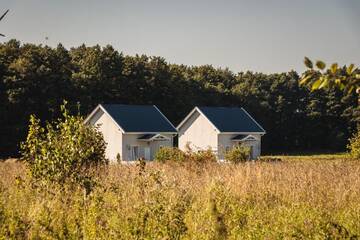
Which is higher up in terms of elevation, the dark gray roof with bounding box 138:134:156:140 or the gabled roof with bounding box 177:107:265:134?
the gabled roof with bounding box 177:107:265:134

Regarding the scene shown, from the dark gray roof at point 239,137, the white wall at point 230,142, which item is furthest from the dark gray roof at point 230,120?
the white wall at point 230,142

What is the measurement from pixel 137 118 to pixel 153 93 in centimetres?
1711

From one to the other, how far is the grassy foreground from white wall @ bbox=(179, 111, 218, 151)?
42.4 m

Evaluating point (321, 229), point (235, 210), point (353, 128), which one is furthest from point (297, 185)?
point (353, 128)

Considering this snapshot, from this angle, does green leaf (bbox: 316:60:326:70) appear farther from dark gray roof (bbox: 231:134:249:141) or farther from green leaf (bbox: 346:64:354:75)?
dark gray roof (bbox: 231:134:249:141)

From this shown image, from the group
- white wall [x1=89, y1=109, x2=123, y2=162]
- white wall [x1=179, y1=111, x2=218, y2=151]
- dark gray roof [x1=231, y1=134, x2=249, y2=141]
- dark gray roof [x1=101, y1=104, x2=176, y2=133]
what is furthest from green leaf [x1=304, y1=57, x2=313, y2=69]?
dark gray roof [x1=231, y1=134, x2=249, y2=141]

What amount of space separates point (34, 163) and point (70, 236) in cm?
574

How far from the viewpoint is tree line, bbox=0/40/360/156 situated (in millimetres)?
57312

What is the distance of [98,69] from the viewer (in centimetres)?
6662

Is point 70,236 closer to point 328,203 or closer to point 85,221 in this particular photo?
point 85,221

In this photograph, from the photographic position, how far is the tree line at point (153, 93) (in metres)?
57.3

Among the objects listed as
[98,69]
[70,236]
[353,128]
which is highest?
[98,69]

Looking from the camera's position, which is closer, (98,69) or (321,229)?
(321,229)

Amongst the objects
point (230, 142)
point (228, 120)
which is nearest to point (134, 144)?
point (230, 142)
